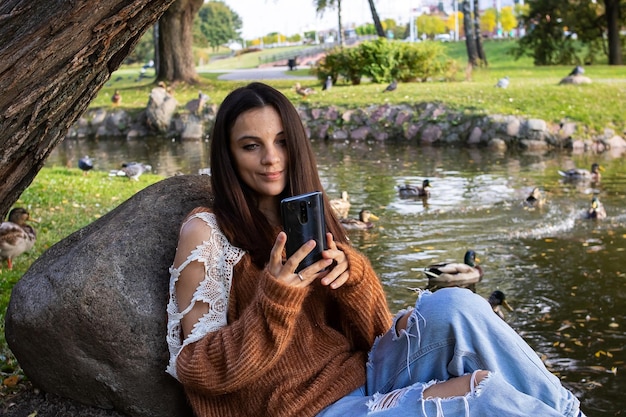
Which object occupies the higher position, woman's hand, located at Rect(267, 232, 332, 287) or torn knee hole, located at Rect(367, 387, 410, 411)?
woman's hand, located at Rect(267, 232, 332, 287)

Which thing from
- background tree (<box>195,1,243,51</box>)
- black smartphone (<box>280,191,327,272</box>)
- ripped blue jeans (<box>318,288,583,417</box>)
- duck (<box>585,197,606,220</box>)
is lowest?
duck (<box>585,197,606,220</box>)

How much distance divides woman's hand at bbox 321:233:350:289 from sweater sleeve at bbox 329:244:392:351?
0.03m

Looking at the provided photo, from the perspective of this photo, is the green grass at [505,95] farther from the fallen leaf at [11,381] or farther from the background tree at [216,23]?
the background tree at [216,23]

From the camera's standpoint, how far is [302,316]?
312 centimetres

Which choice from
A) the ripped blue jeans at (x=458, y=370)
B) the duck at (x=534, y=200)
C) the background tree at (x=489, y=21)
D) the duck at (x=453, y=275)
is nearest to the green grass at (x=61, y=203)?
the ripped blue jeans at (x=458, y=370)

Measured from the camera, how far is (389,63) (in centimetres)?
2489

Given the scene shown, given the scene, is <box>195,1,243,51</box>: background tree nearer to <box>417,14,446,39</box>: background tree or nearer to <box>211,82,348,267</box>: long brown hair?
<box>417,14,446,39</box>: background tree

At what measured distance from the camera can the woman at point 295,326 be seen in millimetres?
2770

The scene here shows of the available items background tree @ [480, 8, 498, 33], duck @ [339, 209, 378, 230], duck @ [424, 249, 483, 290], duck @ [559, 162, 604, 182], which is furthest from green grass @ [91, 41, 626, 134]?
background tree @ [480, 8, 498, 33]

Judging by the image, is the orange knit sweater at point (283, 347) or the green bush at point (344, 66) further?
the green bush at point (344, 66)

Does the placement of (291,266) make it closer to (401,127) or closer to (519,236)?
(519,236)

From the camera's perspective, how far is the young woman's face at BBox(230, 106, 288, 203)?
3.18 m

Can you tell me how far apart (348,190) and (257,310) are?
32.8ft

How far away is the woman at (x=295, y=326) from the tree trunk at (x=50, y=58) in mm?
518
